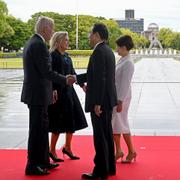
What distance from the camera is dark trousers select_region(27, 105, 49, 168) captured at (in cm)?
611

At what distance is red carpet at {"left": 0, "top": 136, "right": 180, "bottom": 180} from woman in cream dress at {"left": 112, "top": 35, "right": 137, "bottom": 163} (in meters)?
0.36

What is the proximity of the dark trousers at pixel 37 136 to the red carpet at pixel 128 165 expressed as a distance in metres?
0.23

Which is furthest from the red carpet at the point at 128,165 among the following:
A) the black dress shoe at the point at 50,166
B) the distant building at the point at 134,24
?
the distant building at the point at 134,24

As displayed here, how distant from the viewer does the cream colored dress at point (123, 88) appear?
6547 millimetres

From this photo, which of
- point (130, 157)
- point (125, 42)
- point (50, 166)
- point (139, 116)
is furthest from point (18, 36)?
point (50, 166)

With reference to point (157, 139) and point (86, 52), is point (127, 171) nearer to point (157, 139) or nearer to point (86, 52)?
point (157, 139)

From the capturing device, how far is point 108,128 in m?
5.95

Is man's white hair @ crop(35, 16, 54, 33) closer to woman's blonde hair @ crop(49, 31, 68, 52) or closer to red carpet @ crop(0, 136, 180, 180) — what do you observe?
woman's blonde hair @ crop(49, 31, 68, 52)

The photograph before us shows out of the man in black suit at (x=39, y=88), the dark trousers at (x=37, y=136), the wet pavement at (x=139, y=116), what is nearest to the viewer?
the man in black suit at (x=39, y=88)

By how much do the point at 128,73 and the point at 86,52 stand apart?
67.0 m

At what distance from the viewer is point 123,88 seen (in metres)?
6.53

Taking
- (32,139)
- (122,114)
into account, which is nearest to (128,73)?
(122,114)

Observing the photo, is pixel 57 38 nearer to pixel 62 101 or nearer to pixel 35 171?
pixel 62 101

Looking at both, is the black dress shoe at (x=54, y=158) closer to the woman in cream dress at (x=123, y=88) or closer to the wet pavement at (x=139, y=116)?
the woman in cream dress at (x=123, y=88)
